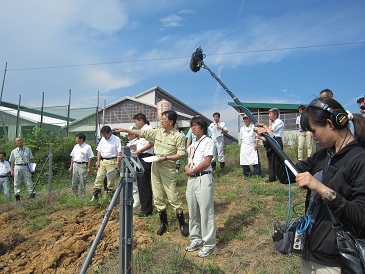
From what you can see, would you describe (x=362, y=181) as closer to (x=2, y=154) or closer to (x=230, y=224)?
(x=230, y=224)

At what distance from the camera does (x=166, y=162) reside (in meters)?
4.81

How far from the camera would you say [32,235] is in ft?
18.9

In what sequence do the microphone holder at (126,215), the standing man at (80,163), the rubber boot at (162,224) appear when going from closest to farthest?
the microphone holder at (126,215) → the rubber boot at (162,224) → the standing man at (80,163)

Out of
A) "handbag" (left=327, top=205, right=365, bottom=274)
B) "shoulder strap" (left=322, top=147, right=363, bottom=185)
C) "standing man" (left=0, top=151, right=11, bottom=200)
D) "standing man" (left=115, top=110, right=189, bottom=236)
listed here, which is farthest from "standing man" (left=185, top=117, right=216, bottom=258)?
"standing man" (left=0, top=151, right=11, bottom=200)

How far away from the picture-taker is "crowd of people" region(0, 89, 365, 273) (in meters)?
1.65

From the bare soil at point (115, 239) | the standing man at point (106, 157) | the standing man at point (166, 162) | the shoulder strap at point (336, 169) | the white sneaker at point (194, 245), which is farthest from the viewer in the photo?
the standing man at point (106, 157)

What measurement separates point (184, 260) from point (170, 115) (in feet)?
7.09

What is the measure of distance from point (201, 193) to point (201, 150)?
0.58 m

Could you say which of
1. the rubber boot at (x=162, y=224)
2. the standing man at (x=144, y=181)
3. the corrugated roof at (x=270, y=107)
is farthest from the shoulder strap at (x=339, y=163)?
the corrugated roof at (x=270, y=107)

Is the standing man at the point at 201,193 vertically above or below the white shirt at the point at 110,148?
below

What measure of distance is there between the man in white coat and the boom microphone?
493 centimetres

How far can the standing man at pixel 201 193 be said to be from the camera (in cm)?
411

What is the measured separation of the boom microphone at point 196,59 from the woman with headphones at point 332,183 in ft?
5.28

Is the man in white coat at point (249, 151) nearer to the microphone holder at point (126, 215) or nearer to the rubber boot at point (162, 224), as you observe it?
the rubber boot at point (162, 224)
